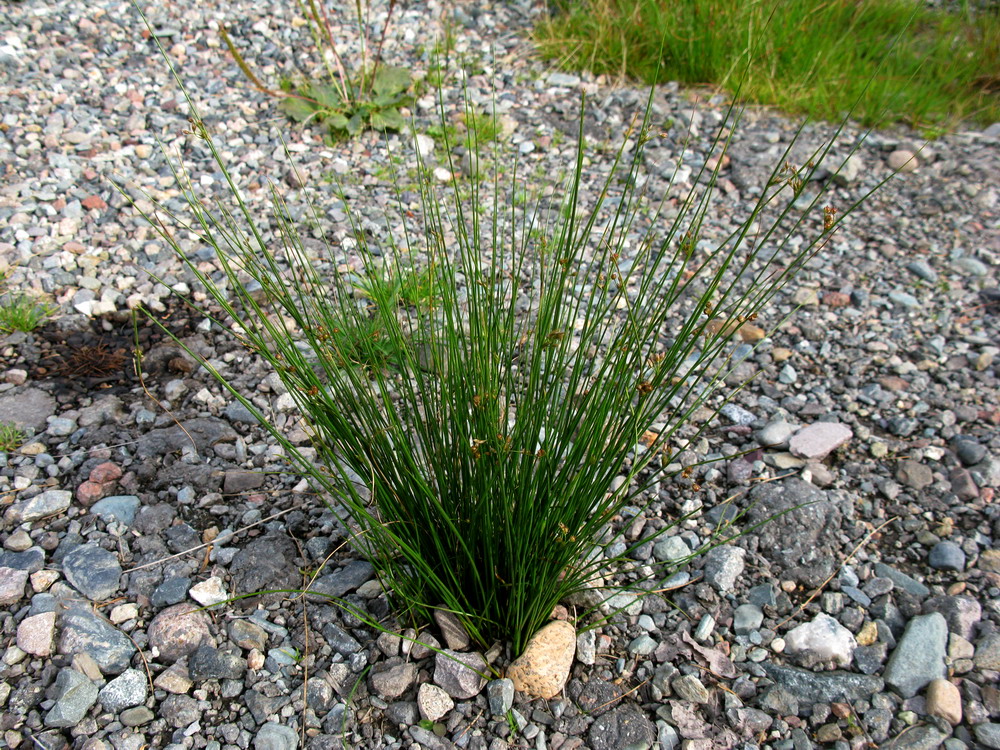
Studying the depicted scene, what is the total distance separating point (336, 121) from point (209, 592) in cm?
233

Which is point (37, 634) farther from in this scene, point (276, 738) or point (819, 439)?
point (819, 439)

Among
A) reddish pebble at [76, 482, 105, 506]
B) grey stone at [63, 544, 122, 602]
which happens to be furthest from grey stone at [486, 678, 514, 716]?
→ reddish pebble at [76, 482, 105, 506]

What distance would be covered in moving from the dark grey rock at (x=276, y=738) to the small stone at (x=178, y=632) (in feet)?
0.80

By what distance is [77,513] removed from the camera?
6.41 feet

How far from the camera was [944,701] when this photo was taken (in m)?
1.66

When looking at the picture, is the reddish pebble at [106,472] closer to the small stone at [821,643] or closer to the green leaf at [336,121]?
the small stone at [821,643]

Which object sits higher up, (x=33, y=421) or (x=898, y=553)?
(x=33, y=421)

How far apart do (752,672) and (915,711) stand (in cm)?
Result: 34

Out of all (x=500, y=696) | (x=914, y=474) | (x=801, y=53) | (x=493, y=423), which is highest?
(x=493, y=423)

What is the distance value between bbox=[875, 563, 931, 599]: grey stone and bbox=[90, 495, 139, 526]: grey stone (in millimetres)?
1930

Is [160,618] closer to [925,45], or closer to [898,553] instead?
[898,553]

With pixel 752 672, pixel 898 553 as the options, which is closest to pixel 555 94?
pixel 898 553

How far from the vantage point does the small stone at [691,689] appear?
1.69 meters

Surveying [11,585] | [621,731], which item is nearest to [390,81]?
[11,585]
